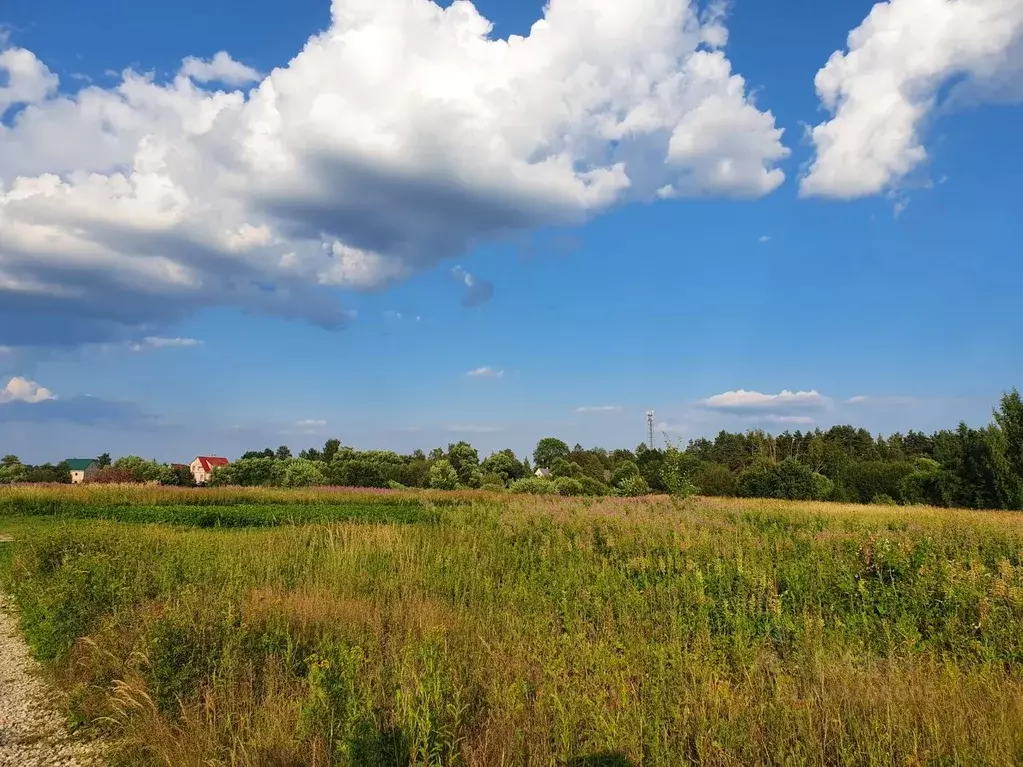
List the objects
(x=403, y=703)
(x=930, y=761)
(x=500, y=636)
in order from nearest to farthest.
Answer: (x=930, y=761) → (x=403, y=703) → (x=500, y=636)

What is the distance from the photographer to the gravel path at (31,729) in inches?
174

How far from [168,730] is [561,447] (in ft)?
350

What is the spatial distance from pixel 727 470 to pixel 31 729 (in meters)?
68.0

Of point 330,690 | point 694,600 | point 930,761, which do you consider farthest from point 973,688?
point 330,690

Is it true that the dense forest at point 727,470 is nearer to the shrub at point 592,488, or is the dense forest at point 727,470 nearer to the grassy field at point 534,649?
the shrub at point 592,488

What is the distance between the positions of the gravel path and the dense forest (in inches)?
753

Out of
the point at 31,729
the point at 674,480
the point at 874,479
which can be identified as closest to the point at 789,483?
the point at 874,479

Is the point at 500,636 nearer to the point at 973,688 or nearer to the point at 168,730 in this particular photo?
the point at 168,730

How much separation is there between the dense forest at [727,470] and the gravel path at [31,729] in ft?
62.8

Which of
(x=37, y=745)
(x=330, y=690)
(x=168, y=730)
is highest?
(x=330, y=690)

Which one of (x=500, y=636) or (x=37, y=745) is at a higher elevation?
(x=500, y=636)

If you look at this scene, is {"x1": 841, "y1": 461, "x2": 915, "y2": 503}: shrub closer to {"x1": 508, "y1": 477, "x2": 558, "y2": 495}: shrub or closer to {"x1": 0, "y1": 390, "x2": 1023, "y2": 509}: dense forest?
{"x1": 0, "y1": 390, "x2": 1023, "y2": 509}: dense forest

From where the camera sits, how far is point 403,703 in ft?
12.3

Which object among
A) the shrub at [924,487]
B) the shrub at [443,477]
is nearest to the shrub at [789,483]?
the shrub at [924,487]
